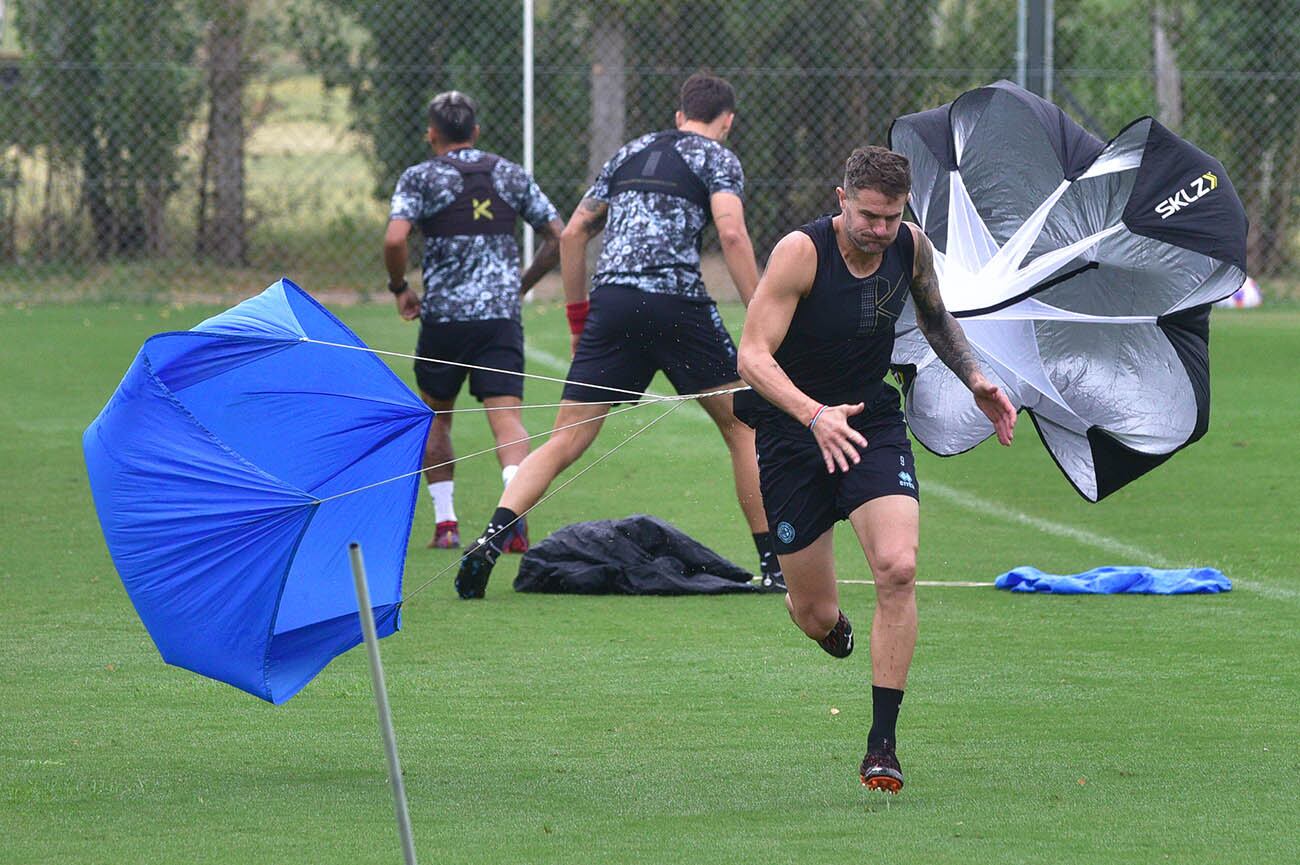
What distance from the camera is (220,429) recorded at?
19.1 feet

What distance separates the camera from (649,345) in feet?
28.6

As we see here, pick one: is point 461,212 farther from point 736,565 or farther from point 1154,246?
point 1154,246

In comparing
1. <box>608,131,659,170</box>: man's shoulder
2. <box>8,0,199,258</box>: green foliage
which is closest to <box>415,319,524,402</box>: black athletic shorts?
<box>608,131,659,170</box>: man's shoulder

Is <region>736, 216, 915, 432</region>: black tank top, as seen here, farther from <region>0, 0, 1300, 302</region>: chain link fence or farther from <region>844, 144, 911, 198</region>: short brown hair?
<region>0, 0, 1300, 302</region>: chain link fence

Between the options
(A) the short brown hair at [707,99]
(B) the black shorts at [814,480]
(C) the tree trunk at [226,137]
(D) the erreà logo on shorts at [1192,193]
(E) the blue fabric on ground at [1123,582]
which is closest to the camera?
(B) the black shorts at [814,480]

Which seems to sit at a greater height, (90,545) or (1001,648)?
(1001,648)

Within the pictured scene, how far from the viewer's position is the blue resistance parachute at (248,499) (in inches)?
223

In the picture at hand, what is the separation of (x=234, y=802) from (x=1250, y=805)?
2.73 m

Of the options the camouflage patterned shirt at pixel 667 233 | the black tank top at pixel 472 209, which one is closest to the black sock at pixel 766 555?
the camouflage patterned shirt at pixel 667 233

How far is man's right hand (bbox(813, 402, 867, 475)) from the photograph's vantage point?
5.57 meters

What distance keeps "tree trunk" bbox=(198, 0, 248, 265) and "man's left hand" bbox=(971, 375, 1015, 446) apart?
16250 mm

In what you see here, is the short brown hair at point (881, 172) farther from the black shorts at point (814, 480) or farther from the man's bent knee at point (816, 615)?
the man's bent knee at point (816, 615)

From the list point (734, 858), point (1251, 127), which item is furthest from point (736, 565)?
point (1251, 127)

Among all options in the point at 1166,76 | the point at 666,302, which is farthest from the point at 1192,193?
the point at 1166,76
